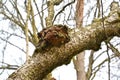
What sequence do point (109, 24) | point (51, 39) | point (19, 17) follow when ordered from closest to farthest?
point (51, 39) → point (109, 24) → point (19, 17)

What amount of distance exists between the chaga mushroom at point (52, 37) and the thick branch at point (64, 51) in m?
0.04

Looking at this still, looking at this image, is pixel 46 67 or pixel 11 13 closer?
pixel 46 67

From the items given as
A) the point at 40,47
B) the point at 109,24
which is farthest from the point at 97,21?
the point at 40,47

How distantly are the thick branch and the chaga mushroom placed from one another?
0.12ft

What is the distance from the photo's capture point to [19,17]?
683 centimetres

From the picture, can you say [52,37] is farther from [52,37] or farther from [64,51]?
[64,51]

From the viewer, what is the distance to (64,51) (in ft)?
7.51

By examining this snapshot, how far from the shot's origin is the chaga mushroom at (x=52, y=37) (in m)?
2.24

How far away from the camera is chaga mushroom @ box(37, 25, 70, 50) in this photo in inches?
88.1

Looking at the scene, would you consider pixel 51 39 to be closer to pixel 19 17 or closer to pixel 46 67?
pixel 46 67

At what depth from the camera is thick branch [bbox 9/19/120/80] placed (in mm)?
2188

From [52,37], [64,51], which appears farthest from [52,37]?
[64,51]

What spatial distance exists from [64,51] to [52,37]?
142 mm

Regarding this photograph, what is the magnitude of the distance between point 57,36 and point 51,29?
7 cm
